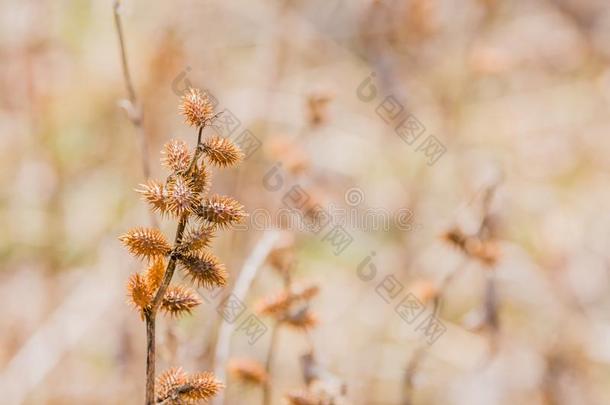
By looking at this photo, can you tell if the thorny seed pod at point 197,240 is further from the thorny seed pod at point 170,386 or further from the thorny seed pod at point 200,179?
the thorny seed pod at point 170,386

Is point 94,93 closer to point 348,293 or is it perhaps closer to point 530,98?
point 348,293

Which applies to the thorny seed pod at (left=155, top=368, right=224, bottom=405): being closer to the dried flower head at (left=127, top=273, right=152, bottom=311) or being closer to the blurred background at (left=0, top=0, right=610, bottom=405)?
the dried flower head at (left=127, top=273, right=152, bottom=311)

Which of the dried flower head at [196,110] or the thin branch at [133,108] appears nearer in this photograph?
the dried flower head at [196,110]

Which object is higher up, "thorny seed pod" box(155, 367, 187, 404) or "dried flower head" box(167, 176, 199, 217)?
"dried flower head" box(167, 176, 199, 217)

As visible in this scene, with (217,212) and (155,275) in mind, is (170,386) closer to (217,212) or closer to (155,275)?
(155,275)

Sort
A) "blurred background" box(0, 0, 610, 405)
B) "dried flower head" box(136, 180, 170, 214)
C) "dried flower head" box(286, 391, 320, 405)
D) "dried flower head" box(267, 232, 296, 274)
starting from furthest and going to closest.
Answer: "blurred background" box(0, 0, 610, 405) < "dried flower head" box(267, 232, 296, 274) < "dried flower head" box(286, 391, 320, 405) < "dried flower head" box(136, 180, 170, 214)

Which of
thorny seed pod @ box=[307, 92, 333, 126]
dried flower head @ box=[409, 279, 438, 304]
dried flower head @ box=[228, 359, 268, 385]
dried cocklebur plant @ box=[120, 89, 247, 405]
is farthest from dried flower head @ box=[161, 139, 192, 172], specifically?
thorny seed pod @ box=[307, 92, 333, 126]

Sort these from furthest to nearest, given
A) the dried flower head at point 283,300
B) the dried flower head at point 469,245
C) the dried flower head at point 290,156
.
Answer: the dried flower head at point 290,156, the dried flower head at point 469,245, the dried flower head at point 283,300

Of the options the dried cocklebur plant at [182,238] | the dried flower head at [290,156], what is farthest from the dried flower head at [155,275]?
the dried flower head at [290,156]
